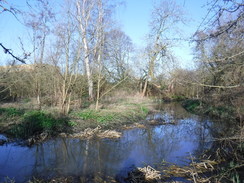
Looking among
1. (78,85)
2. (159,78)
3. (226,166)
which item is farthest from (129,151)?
(159,78)

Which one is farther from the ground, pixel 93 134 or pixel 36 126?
pixel 36 126

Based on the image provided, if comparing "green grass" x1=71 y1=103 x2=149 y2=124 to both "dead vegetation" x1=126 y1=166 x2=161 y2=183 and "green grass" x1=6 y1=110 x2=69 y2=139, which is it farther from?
"dead vegetation" x1=126 y1=166 x2=161 y2=183

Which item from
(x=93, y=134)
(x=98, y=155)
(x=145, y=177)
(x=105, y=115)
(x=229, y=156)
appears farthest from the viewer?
(x=105, y=115)

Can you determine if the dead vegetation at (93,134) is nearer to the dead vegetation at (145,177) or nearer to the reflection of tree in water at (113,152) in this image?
the reflection of tree in water at (113,152)

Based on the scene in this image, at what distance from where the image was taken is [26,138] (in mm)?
9453

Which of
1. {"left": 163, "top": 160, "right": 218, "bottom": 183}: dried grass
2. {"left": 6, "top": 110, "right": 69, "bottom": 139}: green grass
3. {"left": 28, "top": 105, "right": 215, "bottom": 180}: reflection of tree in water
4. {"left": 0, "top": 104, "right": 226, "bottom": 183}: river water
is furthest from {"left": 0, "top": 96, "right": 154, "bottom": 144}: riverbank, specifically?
{"left": 163, "top": 160, "right": 218, "bottom": 183}: dried grass

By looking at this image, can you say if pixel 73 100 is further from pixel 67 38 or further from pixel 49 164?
pixel 49 164

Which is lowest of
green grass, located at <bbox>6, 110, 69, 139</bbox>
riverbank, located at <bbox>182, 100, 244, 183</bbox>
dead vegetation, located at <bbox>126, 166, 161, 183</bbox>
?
dead vegetation, located at <bbox>126, 166, 161, 183</bbox>

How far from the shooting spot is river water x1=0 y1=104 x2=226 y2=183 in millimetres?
6523

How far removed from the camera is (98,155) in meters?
8.09

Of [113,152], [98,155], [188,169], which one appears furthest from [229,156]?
[98,155]

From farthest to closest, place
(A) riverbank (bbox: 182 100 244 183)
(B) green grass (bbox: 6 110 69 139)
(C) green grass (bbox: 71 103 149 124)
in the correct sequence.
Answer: (C) green grass (bbox: 71 103 149 124)
(B) green grass (bbox: 6 110 69 139)
(A) riverbank (bbox: 182 100 244 183)

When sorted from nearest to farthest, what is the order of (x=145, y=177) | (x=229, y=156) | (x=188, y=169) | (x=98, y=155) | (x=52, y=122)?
1. (x=145, y=177)
2. (x=188, y=169)
3. (x=229, y=156)
4. (x=98, y=155)
5. (x=52, y=122)

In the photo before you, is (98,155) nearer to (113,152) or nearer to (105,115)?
(113,152)
